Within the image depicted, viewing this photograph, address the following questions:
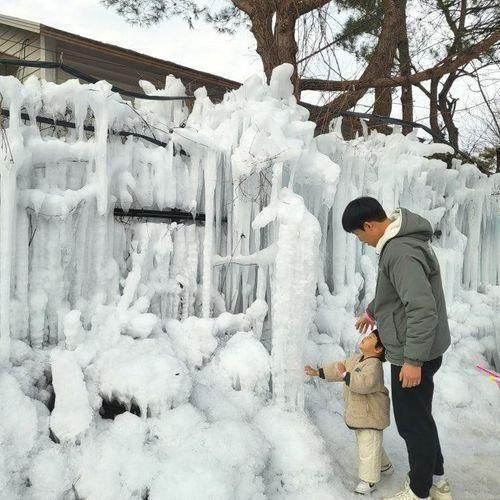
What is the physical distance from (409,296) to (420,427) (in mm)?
698

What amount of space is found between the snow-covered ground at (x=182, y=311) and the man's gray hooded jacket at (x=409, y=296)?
83cm

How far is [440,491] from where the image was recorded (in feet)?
8.48

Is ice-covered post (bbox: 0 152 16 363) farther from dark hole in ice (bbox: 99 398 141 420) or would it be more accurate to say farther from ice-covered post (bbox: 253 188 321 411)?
ice-covered post (bbox: 253 188 321 411)

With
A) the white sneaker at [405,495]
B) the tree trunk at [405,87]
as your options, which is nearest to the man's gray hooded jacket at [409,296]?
the white sneaker at [405,495]

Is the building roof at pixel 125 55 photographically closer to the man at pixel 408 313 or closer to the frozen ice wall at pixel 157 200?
the frozen ice wall at pixel 157 200

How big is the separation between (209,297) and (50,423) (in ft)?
4.50

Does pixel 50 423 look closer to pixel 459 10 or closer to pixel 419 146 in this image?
pixel 419 146

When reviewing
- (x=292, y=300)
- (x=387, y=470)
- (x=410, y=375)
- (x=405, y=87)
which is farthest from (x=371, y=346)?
(x=405, y=87)

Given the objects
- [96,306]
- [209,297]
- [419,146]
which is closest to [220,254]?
[209,297]

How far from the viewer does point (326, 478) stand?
105 inches

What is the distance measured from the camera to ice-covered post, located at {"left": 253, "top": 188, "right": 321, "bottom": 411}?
3188 millimetres

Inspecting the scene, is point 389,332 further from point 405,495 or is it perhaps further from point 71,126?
point 71,126

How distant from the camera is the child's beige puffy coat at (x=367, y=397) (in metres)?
2.64

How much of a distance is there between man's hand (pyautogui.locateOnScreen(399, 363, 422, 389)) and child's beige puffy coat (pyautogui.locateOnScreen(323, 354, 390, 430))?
15.0 inches
